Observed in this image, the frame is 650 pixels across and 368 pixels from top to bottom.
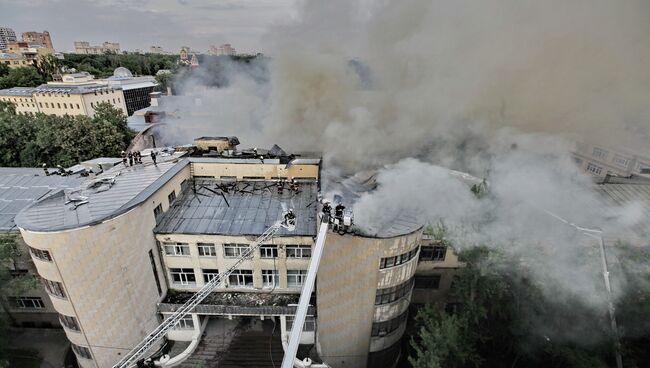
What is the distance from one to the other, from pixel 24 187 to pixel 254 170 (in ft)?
41.3

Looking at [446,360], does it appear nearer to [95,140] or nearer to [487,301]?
[487,301]

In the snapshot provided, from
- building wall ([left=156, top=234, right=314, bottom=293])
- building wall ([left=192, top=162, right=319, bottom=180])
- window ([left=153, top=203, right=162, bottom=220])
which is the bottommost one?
building wall ([left=156, top=234, right=314, bottom=293])

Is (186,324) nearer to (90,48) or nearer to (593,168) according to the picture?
(593,168)

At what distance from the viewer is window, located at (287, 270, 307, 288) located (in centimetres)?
1387

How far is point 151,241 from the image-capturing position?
12.8 meters

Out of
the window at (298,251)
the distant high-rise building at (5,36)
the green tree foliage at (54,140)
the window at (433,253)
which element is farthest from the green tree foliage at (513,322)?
the distant high-rise building at (5,36)

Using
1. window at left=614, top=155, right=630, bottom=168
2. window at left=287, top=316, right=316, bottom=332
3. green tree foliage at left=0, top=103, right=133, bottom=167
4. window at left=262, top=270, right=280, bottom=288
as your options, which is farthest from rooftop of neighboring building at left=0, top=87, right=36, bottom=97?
window at left=614, top=155, right=630, bottom=168

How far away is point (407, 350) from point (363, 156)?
10.2m

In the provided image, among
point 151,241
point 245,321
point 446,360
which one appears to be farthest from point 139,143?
point 446,360

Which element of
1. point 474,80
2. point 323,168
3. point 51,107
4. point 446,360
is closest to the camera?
point 446,360

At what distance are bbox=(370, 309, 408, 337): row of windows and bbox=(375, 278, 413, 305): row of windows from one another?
1.10 m

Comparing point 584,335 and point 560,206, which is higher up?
point 560,206

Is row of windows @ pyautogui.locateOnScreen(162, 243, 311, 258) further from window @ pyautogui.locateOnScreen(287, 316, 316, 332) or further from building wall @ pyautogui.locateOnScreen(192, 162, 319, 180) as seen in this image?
building wall @ pyautogui.locateOnScreen(192, 162, 319, 180)

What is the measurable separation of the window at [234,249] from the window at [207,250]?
1.44 ft
